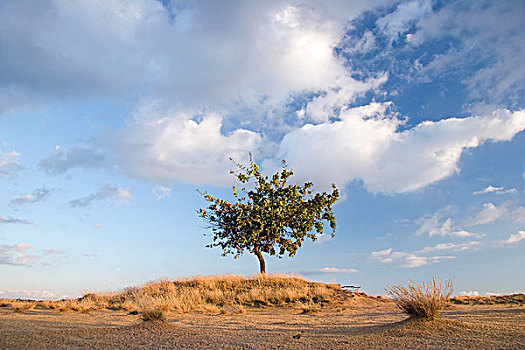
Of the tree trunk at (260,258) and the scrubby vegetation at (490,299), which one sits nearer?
the scrubby vegetation at (490,299)

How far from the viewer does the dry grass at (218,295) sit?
18406 mm

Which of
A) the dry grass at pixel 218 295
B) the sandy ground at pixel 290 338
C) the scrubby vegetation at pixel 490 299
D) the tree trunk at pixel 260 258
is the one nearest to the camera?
the sandy ground at pixel 290 338

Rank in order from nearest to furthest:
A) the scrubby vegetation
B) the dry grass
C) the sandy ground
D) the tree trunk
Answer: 1. the sandy ground
2. the dry grass
3. the scrubby vegetation
4. the tree trunk

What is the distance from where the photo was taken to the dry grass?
60.4 ft

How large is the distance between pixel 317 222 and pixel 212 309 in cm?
1413

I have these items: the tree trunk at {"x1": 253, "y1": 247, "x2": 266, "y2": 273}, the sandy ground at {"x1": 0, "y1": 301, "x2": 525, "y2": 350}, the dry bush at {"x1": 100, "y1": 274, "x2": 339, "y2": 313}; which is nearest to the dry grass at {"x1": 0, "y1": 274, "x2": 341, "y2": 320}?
the dry bush at {"x1": 100, "y1": 274, "x2": 339, "y2": 313}

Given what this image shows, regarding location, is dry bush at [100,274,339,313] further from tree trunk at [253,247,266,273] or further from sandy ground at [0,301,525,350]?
sandy ground at [0,301,525,350]

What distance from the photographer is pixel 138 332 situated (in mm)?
8859

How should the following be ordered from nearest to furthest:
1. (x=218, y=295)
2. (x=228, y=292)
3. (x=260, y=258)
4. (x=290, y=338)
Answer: (x=290, y=338) → (x=218, y=295) → (x=228, y=292) → (x=260, y=258)

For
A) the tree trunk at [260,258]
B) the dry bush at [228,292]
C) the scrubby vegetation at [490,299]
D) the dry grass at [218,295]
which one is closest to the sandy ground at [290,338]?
the dry grass at [218,295]

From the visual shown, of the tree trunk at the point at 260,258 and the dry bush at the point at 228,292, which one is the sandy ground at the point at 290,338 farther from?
the tree trunk at the point at 260,258

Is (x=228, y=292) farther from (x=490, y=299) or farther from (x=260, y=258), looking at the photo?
(x=490, y=299)

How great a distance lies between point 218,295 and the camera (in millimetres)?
21016

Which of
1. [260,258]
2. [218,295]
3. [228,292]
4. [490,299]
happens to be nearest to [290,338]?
[218,295]
